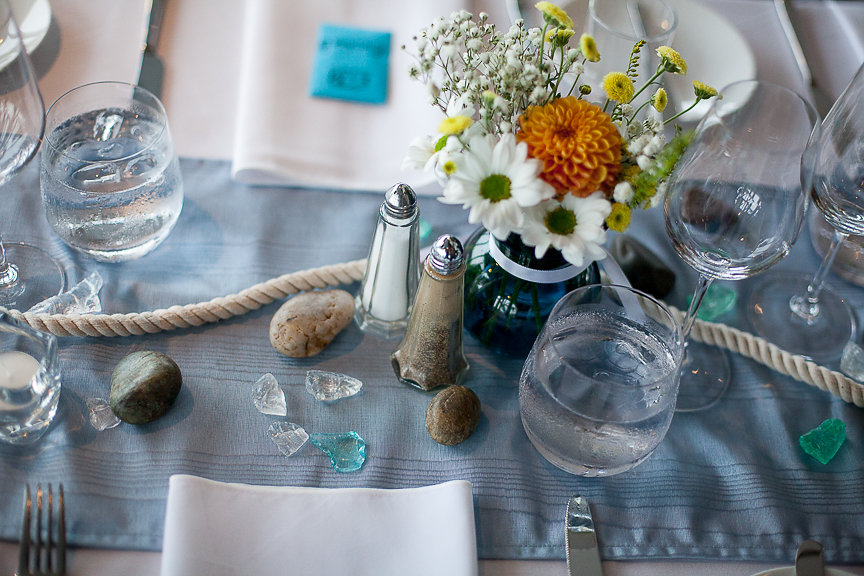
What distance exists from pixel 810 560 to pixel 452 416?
41 cm

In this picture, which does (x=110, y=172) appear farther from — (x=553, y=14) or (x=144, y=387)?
(x=553, y=14)

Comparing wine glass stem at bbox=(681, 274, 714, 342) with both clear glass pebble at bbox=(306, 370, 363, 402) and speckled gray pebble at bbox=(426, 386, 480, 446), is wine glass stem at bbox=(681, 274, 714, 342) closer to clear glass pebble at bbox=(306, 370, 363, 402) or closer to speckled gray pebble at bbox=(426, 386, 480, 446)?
speckled gray pebble at bbox=(426, 386, 480, 446)

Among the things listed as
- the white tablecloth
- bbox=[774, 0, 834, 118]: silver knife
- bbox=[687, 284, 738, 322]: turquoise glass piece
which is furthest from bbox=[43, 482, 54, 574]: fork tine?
bbox=[774, 0, 834, 118]: silver knife

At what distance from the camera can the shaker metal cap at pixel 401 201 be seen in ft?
2.72

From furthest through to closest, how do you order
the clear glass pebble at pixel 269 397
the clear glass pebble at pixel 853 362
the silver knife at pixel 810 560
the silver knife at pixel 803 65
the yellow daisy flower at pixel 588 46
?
the silver knife at pixel 803 65 → the clear glass pebble at pixel 853 362 → the clear glass pebble at pixel 269 397 → the silver knife at pixel 810 560 → the yellow daisy flower at pixel 588 46

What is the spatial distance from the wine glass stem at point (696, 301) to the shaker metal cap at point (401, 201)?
36 cm

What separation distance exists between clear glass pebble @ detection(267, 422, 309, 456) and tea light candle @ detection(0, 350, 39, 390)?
0.26 m

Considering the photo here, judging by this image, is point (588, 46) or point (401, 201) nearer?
point (588, 46)

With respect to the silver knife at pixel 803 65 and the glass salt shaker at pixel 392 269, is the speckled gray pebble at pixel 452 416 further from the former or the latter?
the silver knife at pixel 803 65

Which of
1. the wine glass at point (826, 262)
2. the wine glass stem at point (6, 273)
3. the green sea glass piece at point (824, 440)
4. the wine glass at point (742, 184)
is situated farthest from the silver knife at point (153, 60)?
the green sea glass piece at point (824, 440)

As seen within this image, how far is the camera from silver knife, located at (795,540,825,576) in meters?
0.75

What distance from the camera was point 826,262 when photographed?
102 cm

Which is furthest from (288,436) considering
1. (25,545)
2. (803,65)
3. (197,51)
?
(803,65)

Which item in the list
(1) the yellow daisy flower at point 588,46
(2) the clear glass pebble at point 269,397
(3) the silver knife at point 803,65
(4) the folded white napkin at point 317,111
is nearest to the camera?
(1) the yellow daisy flower at point 588,46
